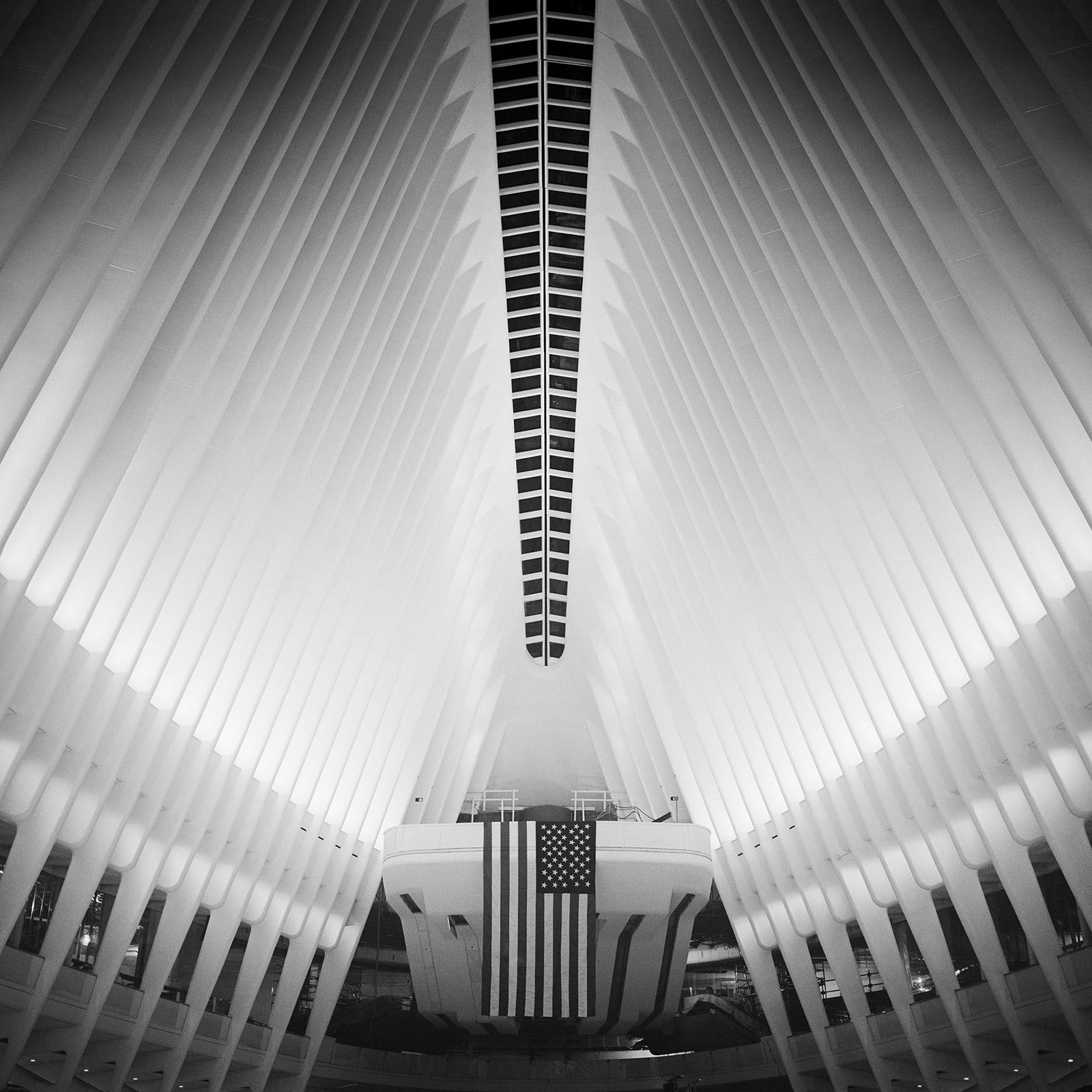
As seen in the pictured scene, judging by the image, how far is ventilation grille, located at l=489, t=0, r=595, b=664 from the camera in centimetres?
1656

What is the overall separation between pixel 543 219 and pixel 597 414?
6.82m

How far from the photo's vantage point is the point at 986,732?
1630 centimetres

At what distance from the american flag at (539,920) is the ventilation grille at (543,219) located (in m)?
9.08

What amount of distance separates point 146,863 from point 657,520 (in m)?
12.2

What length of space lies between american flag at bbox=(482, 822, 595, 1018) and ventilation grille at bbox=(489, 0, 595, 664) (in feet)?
29.8

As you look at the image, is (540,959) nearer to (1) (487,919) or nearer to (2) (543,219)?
(1) (487,919)

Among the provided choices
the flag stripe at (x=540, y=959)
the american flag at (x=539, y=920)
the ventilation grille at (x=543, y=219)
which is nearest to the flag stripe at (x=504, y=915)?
the american flag at (x=539, y=920)

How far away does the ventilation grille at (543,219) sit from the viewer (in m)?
16.6

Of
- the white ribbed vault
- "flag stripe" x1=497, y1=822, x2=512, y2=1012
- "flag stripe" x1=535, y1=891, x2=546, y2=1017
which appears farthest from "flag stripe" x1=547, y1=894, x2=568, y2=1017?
the white ribbed vault

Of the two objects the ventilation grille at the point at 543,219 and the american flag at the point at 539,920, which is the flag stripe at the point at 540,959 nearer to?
the american flag at the point at 539,920

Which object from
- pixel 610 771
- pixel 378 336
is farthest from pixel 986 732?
pixel 610 771

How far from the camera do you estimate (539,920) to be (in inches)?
834

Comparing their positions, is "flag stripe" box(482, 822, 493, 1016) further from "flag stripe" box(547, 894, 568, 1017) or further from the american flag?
"flag stripe" box(547, 894, 568, 1017)

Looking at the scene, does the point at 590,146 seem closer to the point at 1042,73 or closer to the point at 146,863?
the point at 1042,73
